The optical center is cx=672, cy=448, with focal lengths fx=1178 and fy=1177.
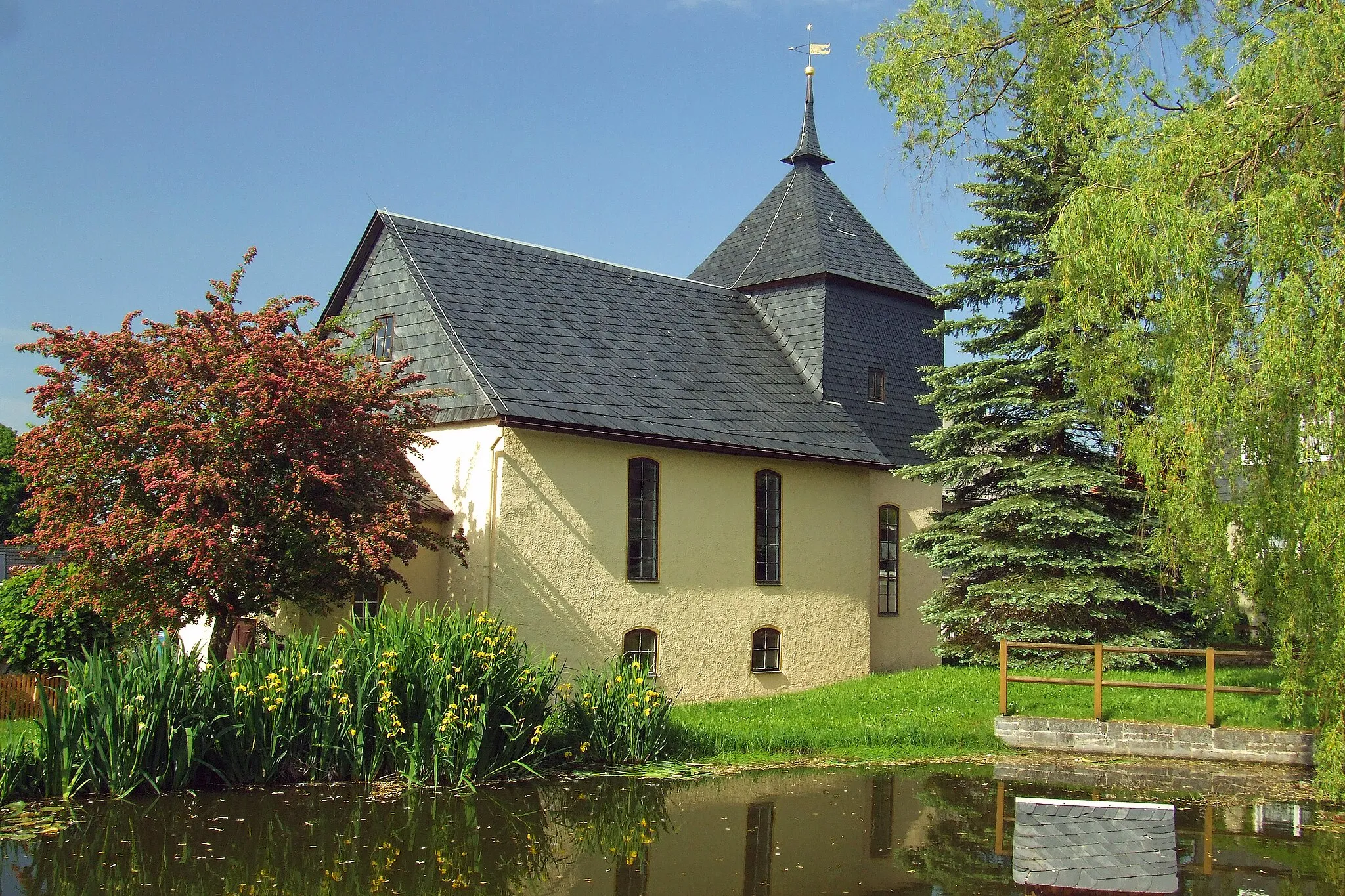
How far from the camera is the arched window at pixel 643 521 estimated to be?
1711 centimetres

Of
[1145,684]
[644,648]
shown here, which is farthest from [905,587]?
[1145,684]

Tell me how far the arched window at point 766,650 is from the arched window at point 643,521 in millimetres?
2358

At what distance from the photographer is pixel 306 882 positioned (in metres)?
7.83

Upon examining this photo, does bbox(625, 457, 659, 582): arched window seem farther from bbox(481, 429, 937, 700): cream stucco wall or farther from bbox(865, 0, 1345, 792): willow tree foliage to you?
bbox(865, 0, 1345, 792): willow tree foliage

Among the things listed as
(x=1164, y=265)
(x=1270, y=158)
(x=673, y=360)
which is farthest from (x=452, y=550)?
(x=1270, y=158)

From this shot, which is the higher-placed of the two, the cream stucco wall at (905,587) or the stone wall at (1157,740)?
the cream stucco wall at (905,587)

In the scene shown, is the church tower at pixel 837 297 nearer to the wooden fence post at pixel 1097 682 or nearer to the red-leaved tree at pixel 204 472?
the wooden fence post at pixel 1097 682

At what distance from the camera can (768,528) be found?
19031mm

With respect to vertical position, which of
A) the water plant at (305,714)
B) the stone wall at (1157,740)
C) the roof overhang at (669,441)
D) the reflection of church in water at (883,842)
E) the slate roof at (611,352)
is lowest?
the reflection of church in water at (883,842)

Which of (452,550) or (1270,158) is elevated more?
(1270,158)

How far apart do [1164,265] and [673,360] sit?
9.29 metres

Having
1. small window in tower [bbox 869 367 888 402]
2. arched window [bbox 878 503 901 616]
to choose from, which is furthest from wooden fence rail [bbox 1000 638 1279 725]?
small window in tower [bbox 869 367 888 402]

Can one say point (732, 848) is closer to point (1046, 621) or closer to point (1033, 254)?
point (1046, 621)

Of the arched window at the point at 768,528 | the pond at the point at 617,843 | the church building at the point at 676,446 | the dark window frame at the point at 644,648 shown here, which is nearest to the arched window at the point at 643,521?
the church building at the point at 676,446
